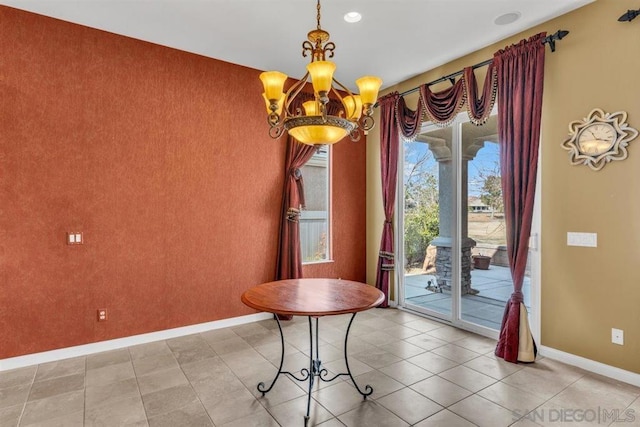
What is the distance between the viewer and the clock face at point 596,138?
9.19ft

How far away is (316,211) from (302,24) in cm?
241

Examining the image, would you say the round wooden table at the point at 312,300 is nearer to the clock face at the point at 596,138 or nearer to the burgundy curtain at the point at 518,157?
the burgundy curtain at the point at 518,157

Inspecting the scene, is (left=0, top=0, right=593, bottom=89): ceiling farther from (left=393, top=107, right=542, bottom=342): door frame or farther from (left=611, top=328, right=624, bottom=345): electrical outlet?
(left=611, top=328, right=624, bottom=345): electrical outlet

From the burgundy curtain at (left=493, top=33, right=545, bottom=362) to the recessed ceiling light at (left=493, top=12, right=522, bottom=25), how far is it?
0.22 meters

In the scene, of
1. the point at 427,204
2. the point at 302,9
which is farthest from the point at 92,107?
the point at 427,204

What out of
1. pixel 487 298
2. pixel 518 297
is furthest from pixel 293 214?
pixel 518 297

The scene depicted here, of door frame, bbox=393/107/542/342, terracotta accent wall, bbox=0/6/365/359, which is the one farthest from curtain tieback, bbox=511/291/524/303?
terracotta accent wall, bbox=0/6/365/359

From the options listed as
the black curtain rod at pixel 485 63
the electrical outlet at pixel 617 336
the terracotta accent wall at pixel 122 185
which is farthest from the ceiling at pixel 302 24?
the electrical outlet at pixel 617 336

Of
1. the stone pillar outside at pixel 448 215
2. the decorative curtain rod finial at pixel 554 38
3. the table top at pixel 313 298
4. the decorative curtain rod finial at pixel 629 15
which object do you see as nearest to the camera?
the table top at pixel 313 298

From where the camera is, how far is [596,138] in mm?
2877

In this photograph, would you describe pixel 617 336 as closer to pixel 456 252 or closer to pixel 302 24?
pixel 456 252

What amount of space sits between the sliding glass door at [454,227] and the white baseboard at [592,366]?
0.45m

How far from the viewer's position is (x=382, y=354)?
3307 mm

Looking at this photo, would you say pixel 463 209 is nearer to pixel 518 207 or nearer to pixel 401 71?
pixel 518 207
